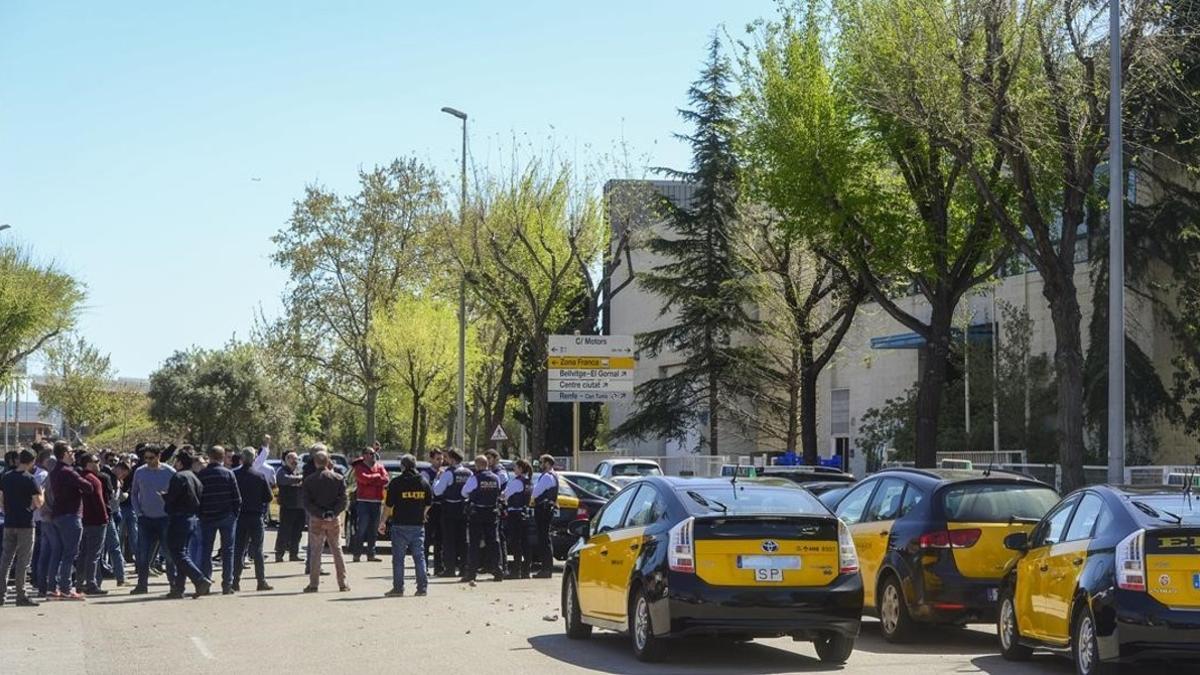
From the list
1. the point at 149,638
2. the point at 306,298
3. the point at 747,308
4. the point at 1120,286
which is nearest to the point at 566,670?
the point at 149,638

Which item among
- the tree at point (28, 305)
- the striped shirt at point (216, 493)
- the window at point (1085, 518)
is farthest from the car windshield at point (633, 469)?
the tree at point (28, 305)

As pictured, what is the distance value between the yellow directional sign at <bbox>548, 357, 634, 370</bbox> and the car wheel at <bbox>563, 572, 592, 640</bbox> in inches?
977

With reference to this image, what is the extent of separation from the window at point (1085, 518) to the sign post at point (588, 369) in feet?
92.0

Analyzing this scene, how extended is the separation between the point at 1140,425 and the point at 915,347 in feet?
45.1

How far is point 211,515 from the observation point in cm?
2153

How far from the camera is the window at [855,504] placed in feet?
55.6

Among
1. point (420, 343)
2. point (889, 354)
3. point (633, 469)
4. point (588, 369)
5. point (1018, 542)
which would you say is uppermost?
point (420, 343)

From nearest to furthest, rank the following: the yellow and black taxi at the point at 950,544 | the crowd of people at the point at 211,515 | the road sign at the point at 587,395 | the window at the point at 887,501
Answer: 1. the yellow and black taxi at the point at 950,544
2. the window at the point at 887,501
3. the crowd of people at the point at 211,515
4. the road sign at the point at 587,395

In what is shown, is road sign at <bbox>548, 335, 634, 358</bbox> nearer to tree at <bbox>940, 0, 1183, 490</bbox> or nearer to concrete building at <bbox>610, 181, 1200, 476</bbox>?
concrete building at <bbox>610, 181, 1200, 476</bbox>

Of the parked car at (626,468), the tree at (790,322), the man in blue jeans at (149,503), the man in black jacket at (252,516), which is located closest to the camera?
the man in blue jeans at (149,503)

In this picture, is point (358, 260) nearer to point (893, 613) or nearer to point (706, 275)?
point (706, 275)

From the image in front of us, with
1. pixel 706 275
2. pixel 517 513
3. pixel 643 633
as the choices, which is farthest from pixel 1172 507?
pixel 706 275

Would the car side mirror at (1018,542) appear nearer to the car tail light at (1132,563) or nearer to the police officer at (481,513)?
the car tail light at (1132,563)

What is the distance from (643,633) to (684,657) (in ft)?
2.53
